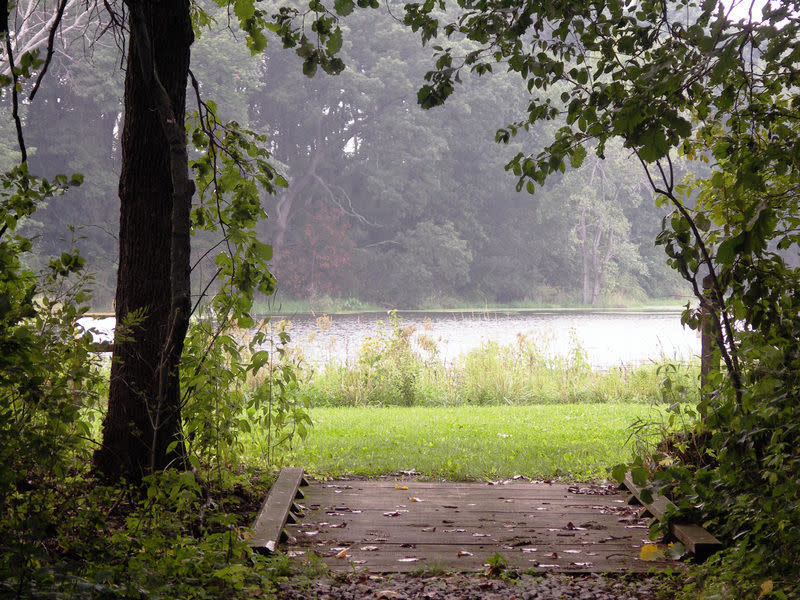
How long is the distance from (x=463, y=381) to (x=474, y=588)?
8.42 meters

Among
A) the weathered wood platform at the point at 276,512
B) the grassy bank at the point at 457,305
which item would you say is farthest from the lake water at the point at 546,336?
the grassy bank at the point at 457,305

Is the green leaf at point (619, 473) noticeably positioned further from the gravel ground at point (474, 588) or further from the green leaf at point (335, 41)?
the green leaf at point (335, 41)

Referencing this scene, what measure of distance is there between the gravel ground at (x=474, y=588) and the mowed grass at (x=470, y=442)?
2.64 meters

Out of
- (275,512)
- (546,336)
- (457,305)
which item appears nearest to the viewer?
(275,512)

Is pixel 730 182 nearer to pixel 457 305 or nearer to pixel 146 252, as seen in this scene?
pixel 146 252

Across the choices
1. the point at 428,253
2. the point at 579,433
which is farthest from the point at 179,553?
the point at 428,253

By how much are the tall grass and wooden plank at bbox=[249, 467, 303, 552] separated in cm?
581

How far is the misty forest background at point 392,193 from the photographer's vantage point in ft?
117

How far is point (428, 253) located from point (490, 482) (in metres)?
35.9

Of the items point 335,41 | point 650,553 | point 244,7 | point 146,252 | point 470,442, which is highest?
point 244,7

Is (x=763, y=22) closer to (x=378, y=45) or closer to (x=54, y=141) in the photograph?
(x=54, y=141)

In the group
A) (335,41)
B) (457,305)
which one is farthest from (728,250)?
(457,305)

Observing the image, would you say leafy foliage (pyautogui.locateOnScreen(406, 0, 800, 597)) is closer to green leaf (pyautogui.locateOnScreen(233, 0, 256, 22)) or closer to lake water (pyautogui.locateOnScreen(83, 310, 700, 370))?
green leaf (pyautogui.locateOnScreen(233, 0, 256, 22))

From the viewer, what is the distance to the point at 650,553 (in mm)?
4086
